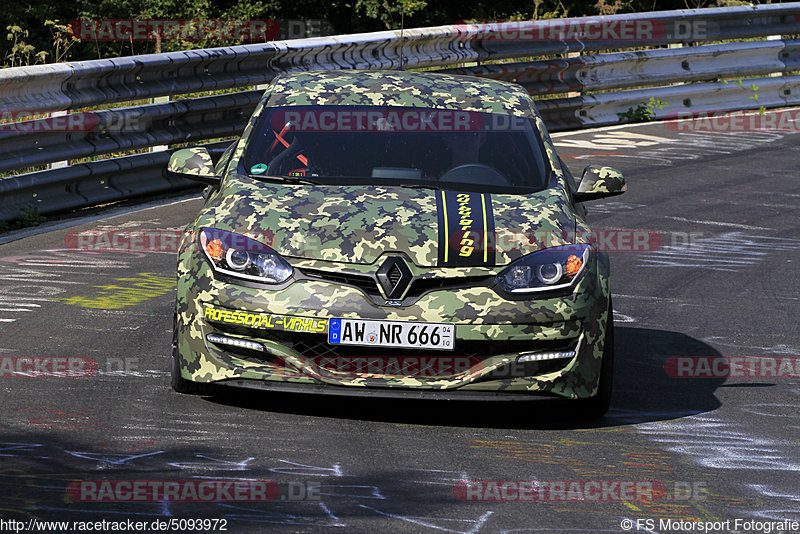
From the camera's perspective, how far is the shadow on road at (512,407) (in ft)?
21.4

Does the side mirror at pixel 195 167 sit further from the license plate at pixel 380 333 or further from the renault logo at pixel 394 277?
the license plate at pixel 380 333

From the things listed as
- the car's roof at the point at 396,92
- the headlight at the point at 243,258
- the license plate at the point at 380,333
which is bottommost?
the license plate at the point at 380,333

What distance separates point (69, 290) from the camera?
9.10 m

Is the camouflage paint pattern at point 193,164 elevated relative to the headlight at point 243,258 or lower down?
elevated

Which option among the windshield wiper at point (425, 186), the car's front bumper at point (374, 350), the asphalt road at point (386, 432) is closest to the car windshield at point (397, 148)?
the windshield wiper at point (425, 186)

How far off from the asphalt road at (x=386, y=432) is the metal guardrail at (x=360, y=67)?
49.6 inches

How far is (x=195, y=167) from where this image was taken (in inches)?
291

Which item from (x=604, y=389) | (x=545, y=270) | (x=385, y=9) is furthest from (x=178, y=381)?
(x=385, y=9)

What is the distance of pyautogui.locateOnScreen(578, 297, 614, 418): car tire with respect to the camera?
6582 mm

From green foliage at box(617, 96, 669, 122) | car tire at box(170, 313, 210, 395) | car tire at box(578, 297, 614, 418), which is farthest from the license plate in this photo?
green foliage at box(617, 96, 669, 122)

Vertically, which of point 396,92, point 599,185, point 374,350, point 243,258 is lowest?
point 374,350

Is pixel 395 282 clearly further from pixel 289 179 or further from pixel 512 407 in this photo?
pixel 289 179

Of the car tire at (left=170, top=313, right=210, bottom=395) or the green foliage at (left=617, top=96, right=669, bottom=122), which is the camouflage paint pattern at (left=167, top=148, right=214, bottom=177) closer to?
the car tire at (left=170, top=313, right=210, bottom=395)

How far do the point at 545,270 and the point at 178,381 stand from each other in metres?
1.78
